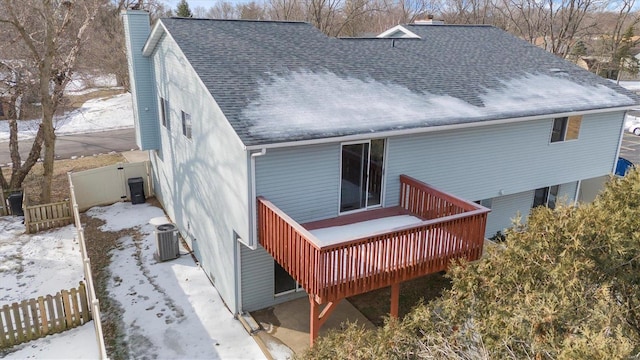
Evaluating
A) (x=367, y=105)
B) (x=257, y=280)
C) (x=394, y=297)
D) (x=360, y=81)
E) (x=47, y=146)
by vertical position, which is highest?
(x=360, y=81)

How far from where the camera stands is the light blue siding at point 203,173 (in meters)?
9.53

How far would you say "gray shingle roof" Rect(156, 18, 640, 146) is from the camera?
31.3ft

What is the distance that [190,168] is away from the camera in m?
12.5

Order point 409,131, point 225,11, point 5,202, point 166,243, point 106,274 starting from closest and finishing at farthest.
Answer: point 409,131, point 106,274, point 166,243, point 5,202, point 225,11

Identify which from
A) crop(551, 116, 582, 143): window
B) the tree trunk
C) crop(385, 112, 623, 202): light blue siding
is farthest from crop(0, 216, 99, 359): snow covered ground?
crop(551, 116, 582, 143): window

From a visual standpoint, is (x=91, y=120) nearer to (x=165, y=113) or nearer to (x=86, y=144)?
(x=86, y=144)

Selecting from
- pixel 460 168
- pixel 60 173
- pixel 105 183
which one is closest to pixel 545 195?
pixel 460 168

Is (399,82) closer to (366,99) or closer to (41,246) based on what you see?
(366,99)

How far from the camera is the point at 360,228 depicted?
9.80 metres

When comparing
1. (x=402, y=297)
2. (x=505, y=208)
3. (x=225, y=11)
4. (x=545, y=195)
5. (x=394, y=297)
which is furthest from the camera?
(x=225, y=11)

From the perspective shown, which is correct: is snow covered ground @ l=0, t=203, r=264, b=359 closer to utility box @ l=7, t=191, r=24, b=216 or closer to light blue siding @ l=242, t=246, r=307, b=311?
utility box @ l=7, t=191, r=24, b=216

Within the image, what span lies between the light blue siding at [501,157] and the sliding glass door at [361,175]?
0.91 ft

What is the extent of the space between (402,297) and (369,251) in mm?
3624

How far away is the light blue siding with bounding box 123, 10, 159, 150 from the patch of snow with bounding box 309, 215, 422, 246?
892cm
